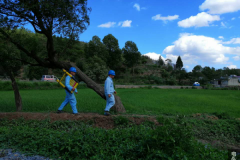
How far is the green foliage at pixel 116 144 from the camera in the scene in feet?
10.9

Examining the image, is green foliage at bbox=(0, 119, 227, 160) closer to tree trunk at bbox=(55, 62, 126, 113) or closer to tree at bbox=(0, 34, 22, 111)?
tree trunk at bbox=(55, 62, 126, 113)

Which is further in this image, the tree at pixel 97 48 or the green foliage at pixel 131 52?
the green foliage at pixel 131 52

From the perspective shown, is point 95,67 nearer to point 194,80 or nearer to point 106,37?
point 106,37

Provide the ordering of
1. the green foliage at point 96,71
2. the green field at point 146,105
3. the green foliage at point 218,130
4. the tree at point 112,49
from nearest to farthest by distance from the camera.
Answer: the green foliage at point 218,130 → the green field at point 146,105 → the green foliage at point 96,71 → the tree at point 112,49

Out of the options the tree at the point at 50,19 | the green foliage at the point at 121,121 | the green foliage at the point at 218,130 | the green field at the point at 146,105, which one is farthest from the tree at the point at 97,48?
the green foliage at the point at 218,130

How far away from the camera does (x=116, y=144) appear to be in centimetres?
407

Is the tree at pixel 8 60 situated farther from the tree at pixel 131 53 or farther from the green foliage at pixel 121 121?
the tree at pixel 131 53

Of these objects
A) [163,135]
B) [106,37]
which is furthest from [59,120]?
[106,37]

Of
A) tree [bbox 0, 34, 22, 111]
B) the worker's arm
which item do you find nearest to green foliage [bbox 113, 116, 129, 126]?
the worker's arm

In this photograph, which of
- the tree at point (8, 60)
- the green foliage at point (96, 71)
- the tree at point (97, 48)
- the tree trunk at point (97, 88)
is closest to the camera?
the tree trunk at point (97, 88)

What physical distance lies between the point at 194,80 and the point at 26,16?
50812 mm

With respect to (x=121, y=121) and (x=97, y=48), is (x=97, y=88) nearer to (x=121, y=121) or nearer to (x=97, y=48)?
(x=121, y=121)

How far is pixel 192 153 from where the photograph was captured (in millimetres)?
3264

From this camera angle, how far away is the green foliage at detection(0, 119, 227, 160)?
10.9ft
